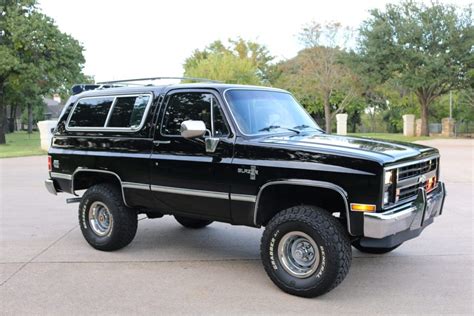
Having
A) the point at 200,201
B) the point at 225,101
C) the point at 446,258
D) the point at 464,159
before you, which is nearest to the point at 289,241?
the point at 200,201

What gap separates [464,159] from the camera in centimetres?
1831

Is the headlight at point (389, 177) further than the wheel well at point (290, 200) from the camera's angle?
No

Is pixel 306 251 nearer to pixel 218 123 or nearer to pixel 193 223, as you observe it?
pixel 218 123

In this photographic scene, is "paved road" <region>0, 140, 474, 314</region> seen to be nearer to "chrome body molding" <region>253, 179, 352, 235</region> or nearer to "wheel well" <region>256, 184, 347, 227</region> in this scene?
"wheel well" <region>256, 184, 347, 227</region>

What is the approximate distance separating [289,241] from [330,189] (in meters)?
0.67

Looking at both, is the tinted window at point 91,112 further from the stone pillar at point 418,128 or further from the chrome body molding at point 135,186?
the stone pillar at point 418,128

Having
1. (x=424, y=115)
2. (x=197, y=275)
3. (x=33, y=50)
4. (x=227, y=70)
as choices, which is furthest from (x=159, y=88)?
(x=424, y=115)

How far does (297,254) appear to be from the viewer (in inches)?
188

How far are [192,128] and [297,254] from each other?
1597 millimetres

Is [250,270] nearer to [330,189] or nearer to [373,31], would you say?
[330,189]

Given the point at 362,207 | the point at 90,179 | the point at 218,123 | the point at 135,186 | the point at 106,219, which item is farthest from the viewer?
the point at 90,179

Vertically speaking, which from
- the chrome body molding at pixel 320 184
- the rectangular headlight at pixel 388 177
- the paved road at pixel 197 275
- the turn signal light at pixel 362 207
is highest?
the rectangular headlight at pixel 388 177

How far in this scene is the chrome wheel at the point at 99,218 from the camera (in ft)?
20.8

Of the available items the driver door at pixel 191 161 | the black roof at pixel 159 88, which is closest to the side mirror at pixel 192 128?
the driver door at pixel 191 161
